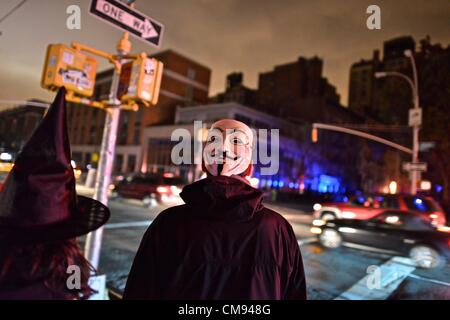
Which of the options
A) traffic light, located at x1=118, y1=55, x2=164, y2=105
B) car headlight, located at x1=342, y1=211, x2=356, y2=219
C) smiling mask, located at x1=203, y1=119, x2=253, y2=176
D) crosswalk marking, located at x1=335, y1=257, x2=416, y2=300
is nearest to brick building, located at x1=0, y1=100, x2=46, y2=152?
traffic light, located at x1=118, y1=55, x2=164, y2=105

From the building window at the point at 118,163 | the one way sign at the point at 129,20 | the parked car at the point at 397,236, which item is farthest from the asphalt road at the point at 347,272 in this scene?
the building window at the point at 118,163

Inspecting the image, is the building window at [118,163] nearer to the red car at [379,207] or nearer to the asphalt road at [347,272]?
the red car at [379,207]

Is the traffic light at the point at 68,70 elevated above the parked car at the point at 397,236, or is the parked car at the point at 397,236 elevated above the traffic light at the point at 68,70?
the traffic light at the point at 68,70

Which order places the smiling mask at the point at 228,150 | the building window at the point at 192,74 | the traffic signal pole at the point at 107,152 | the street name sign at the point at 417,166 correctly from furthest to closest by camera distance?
the building window at the point at 192,74 → the street name sign at the point at 417,166 → the traffic signal pole at the point at 107,152 → the smiling mask at the point at 228,150

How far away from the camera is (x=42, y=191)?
4.97 feet

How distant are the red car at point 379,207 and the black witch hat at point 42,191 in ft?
33.5

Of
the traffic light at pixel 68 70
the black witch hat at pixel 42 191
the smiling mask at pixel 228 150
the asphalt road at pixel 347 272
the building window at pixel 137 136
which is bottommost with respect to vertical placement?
the asphalt road at pixel 347 272

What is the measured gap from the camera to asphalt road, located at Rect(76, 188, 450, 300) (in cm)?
544

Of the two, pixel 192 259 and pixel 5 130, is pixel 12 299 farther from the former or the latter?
pixel 5 130

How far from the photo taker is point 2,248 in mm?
1506

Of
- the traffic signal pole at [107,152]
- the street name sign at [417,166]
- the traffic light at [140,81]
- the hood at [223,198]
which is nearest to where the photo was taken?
the hood at [223,198]

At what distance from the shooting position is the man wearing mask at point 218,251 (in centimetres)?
172

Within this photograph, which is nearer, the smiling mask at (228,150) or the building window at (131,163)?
the smiling mask at (228,150)

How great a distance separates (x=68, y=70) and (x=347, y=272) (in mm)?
6468
